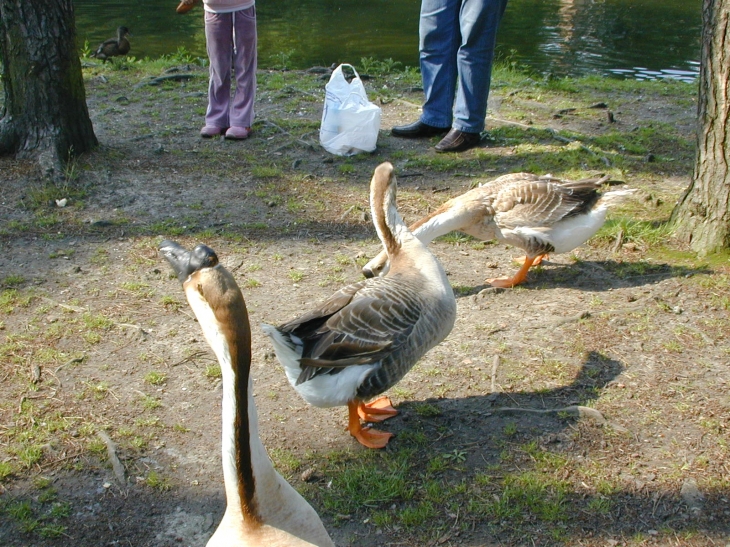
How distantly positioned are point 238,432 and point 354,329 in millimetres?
1182

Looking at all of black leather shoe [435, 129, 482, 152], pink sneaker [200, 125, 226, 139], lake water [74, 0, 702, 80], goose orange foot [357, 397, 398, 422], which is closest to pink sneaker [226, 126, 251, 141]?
pink sneaker [200, 125, 226, 139]

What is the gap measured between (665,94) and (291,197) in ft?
18.4

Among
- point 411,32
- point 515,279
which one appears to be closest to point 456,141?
point 515,279

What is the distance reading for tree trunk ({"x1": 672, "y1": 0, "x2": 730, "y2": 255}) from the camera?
396 centimetres

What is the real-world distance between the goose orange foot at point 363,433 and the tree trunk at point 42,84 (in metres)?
3.62

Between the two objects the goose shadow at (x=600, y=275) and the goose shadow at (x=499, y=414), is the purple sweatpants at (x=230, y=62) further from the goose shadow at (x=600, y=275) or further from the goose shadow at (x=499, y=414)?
the goose shadow at (x=499, y=414)

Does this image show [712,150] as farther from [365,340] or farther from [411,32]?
[411,32]

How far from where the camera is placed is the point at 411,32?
15.5 m

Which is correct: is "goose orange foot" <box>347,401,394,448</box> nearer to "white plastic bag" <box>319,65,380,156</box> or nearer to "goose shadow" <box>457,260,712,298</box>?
"goose shadow" <box>457,260,712,298</box>

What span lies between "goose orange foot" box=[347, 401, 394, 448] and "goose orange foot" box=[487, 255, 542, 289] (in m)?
1.54

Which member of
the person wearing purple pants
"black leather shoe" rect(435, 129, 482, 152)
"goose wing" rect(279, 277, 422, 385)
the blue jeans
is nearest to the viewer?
"goose wing" rect(279, 277, 422, 385)

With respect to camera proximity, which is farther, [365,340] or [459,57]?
[459,57]

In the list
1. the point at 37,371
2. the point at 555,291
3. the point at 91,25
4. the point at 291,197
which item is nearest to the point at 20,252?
the point at 37,371

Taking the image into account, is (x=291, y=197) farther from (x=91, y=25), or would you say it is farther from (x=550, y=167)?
(x=91, y=25)
